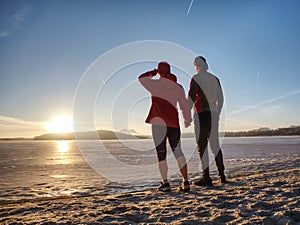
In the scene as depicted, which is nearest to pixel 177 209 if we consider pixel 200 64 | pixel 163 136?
pixel 163 136

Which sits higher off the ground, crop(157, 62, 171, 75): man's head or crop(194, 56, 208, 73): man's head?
crop(194, 56, 208, 73): man's head

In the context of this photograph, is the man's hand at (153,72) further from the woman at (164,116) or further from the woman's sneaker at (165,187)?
the woman's sneaker at (165,187)

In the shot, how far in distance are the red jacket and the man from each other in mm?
396

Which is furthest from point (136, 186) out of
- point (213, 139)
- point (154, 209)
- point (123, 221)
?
point (123, 221)

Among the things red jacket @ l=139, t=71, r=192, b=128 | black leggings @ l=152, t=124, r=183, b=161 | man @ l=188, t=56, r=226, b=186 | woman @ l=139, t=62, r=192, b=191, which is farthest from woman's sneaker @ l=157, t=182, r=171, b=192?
red jacket @ l=139, t=71, r=192, b=128

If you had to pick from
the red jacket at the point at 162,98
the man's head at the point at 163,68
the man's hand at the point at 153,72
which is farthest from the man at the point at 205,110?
the man's hand at the point at 153,72

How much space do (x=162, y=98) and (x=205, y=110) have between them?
2.90 feet

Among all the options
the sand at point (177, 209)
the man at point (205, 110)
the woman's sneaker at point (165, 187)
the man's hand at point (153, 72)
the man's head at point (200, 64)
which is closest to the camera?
the sand at point (177, 209)

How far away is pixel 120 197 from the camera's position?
13.5ft

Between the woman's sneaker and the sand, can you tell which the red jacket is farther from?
the sand

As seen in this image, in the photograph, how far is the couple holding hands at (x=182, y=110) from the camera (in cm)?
457

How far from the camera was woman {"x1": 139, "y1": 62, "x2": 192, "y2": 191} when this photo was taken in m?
4.55

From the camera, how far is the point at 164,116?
4555mm

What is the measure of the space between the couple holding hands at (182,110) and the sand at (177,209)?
567mm
